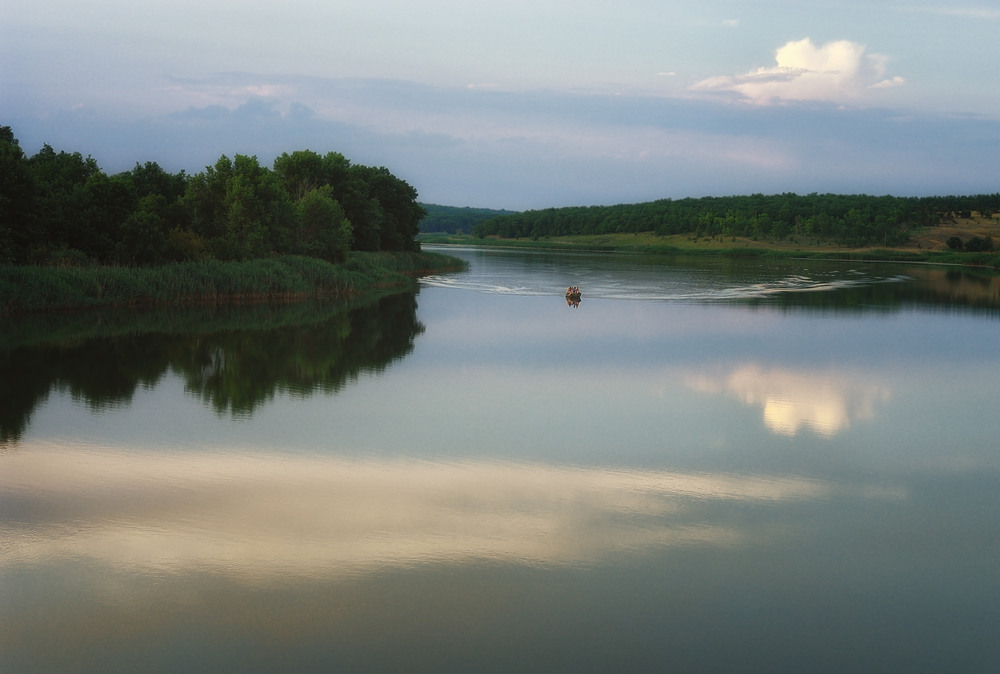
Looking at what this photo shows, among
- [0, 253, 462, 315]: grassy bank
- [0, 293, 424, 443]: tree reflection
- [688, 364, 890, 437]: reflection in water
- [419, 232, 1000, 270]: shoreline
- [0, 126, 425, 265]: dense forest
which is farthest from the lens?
[419, 232, 1000, 270]: shoreline

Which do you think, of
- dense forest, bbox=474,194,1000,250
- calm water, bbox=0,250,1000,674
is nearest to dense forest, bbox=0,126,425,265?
calm water, bbox=0,250,1000,674

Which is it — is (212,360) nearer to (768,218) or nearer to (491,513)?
(491,513)

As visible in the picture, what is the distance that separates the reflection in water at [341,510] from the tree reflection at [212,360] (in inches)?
122

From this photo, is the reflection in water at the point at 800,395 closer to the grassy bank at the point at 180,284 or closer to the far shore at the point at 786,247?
the grassy bank at the point at 180,284

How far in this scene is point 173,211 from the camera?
36344 millimetres

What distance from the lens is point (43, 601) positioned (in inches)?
272

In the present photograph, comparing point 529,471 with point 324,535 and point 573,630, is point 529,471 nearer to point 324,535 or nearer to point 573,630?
point 324,535

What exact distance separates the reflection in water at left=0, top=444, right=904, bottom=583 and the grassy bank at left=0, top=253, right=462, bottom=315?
16.7m

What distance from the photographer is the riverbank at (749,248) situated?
281ft

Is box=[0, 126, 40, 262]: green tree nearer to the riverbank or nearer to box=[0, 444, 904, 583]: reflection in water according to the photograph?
box=[0, 444, 904, 583]: reflection in water

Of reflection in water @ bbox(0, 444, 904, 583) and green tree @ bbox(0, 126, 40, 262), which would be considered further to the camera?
green tree @ bbox(0, 126, 40, 262)

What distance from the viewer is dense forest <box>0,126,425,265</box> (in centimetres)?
2806

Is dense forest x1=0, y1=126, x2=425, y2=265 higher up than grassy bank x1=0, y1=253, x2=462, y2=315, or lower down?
higher up

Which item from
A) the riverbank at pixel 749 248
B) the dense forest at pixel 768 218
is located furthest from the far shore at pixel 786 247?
the dense forest at pixel 768 218
